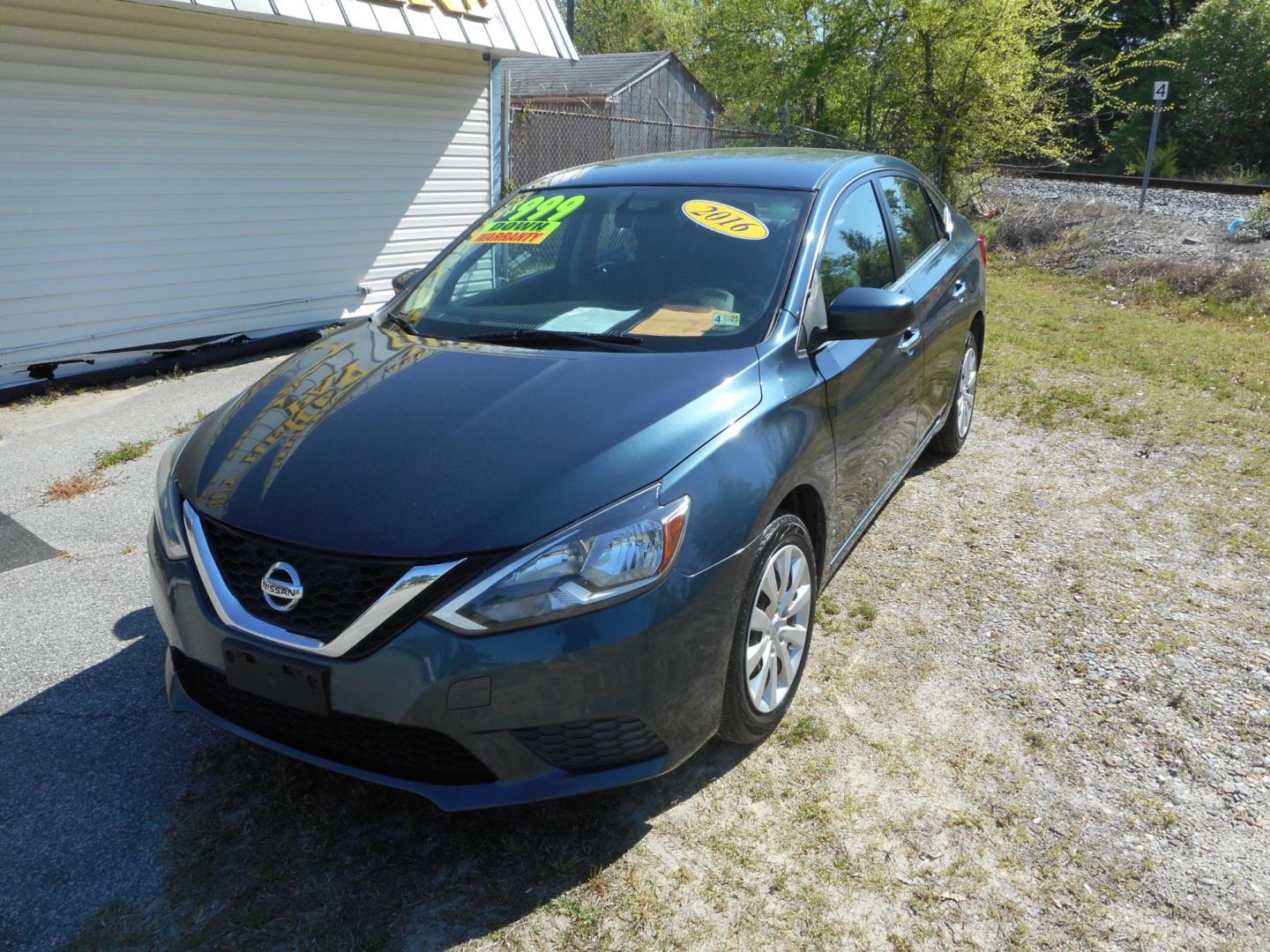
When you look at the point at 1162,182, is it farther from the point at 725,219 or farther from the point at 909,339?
the point at 725,219

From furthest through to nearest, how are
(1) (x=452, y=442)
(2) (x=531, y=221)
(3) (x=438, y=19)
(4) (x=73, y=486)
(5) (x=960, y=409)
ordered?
(3) (x=438, y=19), (5) (x=960, y=409), (4) (x=73, y=486), (2) (x=531, y=221), (1) (x=452, y=442)

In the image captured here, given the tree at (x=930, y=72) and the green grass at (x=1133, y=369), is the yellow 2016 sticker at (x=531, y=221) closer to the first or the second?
the green grass at (x=1133, y=369)

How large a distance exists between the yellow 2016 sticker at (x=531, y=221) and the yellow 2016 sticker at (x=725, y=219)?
502mm

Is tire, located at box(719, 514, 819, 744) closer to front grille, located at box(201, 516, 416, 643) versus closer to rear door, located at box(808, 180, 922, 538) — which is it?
rear door, located at box(808, 180, 922, 538)

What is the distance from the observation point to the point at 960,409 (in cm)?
541

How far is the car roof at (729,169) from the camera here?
3.67 meters

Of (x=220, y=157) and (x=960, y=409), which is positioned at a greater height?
(x=220, y=157)

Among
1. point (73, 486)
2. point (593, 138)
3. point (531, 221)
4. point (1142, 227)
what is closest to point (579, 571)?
point (531, 221)

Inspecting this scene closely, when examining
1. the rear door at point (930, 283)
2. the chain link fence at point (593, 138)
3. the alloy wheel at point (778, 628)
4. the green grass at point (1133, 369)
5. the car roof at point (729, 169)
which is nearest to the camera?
the alloy wheel at point (778, 628)

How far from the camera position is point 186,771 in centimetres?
280

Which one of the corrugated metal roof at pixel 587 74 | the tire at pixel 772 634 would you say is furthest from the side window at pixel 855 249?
the corrugated metal roof at pixel 587 74

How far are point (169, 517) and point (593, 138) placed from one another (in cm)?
2021

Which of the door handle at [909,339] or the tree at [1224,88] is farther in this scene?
the tree at [1224,88]

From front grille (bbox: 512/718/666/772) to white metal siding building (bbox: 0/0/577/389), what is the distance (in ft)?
19.8
